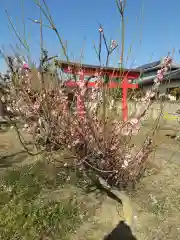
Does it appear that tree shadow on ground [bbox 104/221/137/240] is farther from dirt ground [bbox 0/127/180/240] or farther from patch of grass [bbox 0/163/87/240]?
patch of grass [bbox 0/163/87/240]

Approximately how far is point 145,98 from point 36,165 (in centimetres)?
364

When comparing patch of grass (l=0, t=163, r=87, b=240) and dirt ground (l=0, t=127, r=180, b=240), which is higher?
patch of grass (l=0, t=163, r=87, b=240)

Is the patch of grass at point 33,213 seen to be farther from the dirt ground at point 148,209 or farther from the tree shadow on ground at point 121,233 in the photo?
the tree shadow on ground at point 121,233

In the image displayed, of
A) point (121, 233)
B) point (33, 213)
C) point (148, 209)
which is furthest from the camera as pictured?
point (148, 209)

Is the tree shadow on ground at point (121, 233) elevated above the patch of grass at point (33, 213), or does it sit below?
below

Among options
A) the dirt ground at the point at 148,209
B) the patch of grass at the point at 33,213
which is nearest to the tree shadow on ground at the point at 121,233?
the dirt ground at the point at 148,209

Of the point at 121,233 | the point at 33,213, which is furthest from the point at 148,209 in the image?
the point at 33,213

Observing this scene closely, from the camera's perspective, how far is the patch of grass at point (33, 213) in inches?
129

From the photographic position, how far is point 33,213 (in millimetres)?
3648

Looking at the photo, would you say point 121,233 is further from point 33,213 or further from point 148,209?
point 33,213

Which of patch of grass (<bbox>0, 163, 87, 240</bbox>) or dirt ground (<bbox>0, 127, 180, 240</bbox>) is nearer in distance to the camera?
patch of grass (<bbox>0, 163, 87, 240</bbox>)

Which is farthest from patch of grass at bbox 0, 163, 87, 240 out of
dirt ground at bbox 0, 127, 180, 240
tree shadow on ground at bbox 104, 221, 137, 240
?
tree shadow on ground at bbox 104, 221, 137, 240

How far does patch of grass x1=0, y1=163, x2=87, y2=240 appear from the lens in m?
3.28

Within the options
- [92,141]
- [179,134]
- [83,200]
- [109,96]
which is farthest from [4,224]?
[179,134]
